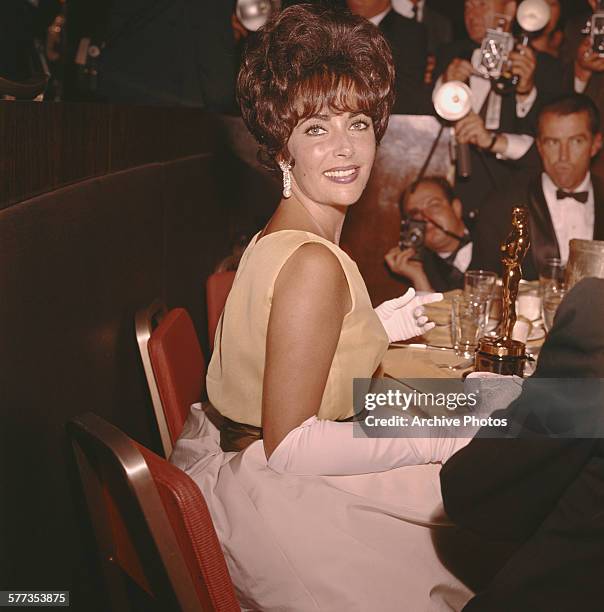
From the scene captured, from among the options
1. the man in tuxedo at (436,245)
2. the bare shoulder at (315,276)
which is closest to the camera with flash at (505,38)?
the man in tuxedo at (436,245)

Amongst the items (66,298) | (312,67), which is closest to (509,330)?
(312,67)

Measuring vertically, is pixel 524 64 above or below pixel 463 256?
above

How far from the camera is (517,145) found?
403 centimetres

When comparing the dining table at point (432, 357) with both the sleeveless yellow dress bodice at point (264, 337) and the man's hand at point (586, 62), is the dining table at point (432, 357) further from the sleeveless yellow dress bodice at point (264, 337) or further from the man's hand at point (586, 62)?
the man's hand at point (586, 62)

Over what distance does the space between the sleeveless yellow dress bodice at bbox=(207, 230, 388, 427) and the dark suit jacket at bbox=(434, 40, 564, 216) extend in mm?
2823

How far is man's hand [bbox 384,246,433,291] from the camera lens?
406 cm

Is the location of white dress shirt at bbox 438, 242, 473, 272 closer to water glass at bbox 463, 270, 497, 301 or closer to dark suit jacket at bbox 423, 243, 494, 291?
dark suit jacket at bbox 423, 243, 494, 291

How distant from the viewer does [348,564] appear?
1201mm

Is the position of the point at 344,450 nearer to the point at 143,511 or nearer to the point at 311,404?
the point at 311,404

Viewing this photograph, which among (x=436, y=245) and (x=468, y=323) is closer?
(x=468, y=323)

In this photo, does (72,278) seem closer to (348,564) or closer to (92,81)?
(348,564)

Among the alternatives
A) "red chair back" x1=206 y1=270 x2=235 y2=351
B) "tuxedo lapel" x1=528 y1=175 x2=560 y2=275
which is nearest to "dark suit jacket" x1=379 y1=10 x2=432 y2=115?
"tuxedo lapel" x1=528 y1=175 x2=560 y2=275

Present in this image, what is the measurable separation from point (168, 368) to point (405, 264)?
2.68 metres

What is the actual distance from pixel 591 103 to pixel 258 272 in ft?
10.5
